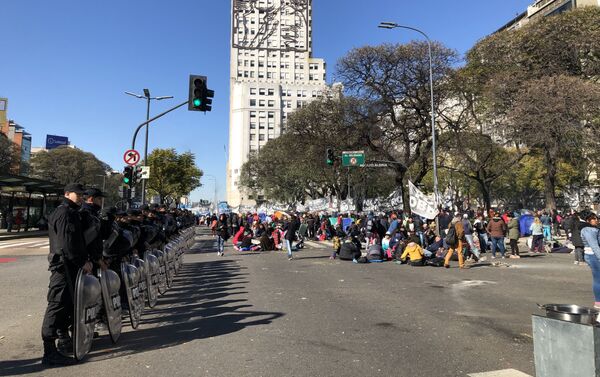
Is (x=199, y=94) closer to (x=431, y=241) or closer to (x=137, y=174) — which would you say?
(x=137, y=174)

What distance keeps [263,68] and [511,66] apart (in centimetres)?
9800

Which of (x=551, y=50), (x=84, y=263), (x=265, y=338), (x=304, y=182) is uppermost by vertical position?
(x=551, y=50)

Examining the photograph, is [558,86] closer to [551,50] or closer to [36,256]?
[551,50]

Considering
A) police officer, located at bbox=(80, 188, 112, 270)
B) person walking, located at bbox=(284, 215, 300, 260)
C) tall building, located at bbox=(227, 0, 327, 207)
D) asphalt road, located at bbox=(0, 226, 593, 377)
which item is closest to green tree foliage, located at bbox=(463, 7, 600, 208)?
asphalt road, located at bbox=(0, 226, 593, 377)

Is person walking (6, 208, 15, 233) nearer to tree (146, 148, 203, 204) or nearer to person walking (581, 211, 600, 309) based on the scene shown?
tree (146, 148, 203, 204)

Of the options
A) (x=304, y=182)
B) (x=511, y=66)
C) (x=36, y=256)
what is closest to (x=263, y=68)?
(x=304, y=182)

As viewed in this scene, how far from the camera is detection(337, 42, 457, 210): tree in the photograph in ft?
93.6

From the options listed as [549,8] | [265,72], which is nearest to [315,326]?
[549,8]

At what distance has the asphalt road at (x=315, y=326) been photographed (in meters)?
4.58

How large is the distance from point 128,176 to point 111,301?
43.9 feet

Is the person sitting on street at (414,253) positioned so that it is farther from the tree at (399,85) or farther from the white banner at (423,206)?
the tree at (399,85)

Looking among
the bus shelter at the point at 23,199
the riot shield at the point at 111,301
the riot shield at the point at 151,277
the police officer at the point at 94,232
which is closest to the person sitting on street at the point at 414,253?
the riot shield at the point at 151,277

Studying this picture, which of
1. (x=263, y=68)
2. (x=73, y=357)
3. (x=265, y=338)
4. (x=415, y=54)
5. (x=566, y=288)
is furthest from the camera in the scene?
(x=263, y=68)

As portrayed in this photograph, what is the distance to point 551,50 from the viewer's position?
95.1ft
